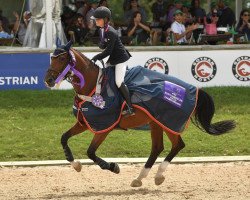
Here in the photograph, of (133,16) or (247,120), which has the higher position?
(133,16)

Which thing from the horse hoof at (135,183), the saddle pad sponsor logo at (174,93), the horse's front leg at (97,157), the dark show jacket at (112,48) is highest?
the dark show jacket at (112,48)

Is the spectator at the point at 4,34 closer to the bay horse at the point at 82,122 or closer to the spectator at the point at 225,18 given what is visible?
the spectator at the point at 225,18

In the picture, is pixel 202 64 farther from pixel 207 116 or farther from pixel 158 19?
pixel 207 116

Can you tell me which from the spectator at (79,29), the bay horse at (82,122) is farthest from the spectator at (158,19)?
the bay horse at (82,122)

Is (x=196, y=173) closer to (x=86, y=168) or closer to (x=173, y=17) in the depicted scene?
(x=86, y=168)

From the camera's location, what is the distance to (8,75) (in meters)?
17.0

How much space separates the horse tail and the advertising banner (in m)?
5.91

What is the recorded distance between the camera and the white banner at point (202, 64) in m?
17.2

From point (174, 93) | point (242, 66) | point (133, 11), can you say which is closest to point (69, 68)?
point (174, 93)

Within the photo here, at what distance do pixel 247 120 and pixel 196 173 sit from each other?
13.4 feet

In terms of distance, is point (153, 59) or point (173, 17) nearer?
point (153, 59)

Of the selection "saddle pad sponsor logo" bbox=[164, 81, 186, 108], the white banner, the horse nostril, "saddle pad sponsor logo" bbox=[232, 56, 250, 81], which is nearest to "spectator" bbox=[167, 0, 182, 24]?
the white banner

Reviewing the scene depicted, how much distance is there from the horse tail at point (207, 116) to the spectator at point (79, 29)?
26.3ft

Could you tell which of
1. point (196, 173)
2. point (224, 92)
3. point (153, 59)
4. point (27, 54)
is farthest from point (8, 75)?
point (196, 173)
